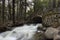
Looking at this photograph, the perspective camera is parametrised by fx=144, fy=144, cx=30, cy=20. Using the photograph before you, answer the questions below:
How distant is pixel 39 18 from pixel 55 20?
4936 millimetres

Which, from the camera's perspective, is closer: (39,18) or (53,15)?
(53,15)

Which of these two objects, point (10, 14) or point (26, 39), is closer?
point (26, 39)

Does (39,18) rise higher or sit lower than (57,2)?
lower

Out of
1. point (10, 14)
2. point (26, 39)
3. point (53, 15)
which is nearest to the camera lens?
point (26, 39)

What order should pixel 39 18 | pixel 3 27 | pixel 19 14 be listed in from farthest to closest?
pixel 19 14 < pixel 39 18 < pixel 3 27

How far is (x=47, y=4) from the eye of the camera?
1761 cm

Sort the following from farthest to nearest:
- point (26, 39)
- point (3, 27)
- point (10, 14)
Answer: point (10, 14) < point (3, 27) < point (26, 39)

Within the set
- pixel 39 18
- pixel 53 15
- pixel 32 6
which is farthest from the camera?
pixel 32 6

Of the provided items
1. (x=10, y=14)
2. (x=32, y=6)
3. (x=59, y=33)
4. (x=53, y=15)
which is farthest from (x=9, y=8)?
(x=59, y=33)

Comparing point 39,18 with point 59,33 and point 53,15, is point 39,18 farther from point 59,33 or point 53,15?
point 59,33

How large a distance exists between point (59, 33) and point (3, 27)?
16.8 feet

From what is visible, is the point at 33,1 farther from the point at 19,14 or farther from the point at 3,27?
the point at 3,27

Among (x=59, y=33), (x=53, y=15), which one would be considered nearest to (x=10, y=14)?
(x=53, y=15)

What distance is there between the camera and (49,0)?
1719 centimetres
